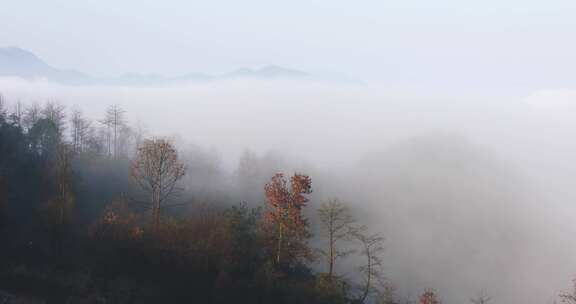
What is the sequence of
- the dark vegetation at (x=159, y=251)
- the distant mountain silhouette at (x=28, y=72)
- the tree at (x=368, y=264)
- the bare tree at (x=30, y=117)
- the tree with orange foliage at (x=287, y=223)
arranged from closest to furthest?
1. the dark vegetation at (x=159, y=251)
2. the tree with orange foliage at (x=287, y=223)
3. the tree at (x=368, y=264)
4. the bare tree at (x=30, y=117)
5. the distant mountain silhouette at (x=28, y=72)

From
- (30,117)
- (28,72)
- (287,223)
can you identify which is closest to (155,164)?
(287,223)

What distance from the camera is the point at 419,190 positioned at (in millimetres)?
73875

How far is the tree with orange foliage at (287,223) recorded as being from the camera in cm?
2405

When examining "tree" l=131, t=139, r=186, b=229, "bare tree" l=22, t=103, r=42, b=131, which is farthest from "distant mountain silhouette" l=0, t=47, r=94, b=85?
"tree" l=131, t=139, r=186, b=229

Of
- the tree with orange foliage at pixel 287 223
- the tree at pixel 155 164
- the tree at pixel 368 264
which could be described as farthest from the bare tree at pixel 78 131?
the tree with orange foliage at pixel 287 223

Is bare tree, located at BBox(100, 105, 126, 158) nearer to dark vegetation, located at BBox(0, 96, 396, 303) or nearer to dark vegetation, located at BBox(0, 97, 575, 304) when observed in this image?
dark vegetation, located at BBox(0, 97, 575, 304)

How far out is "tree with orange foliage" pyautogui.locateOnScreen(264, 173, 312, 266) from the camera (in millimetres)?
24047

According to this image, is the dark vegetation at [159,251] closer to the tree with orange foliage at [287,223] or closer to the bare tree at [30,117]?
the tree with orange foliage at [287,223]

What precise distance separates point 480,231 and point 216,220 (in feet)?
169

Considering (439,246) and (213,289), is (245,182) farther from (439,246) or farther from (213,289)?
(213,289)

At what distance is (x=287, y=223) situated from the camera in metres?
24.2

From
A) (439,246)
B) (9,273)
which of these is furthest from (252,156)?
(9,273)

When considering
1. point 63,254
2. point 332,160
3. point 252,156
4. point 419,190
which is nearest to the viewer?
point 63,254

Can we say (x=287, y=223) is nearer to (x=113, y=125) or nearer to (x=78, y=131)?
(x=78, y=131)
